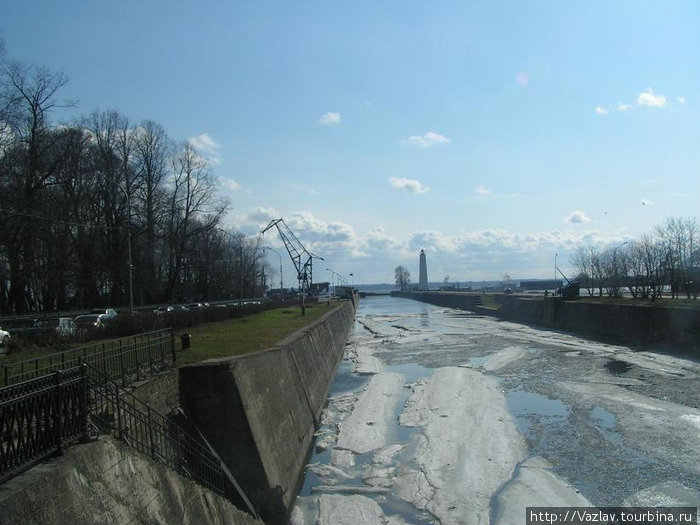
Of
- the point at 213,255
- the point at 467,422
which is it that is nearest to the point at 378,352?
the point at 467,422

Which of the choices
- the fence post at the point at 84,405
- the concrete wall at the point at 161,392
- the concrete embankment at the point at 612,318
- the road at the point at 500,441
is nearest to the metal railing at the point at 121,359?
the concrete wall at the point at 161,392

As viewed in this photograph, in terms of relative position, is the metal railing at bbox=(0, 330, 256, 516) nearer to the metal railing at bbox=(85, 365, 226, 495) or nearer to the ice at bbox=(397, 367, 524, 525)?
the metal railing at bbox=(85, 365, 226, 495)

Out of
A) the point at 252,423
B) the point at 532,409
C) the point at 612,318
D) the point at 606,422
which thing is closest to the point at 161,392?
the point at 252,423

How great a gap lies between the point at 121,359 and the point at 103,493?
15.0ft

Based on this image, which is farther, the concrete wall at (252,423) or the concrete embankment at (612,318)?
the concrete embankment at (612,318)

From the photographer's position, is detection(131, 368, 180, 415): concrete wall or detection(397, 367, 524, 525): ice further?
detection(397, 367, 524, 525): ice

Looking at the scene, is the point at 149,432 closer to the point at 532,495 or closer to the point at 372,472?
the point at 372,472

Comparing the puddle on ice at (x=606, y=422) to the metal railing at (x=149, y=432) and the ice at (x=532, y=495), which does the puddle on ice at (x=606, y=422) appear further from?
the metal railing at (x=149, y=432)

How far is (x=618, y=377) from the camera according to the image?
86.3ft

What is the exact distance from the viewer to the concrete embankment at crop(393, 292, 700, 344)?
116ft

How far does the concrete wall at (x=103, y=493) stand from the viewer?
5242 millimetres

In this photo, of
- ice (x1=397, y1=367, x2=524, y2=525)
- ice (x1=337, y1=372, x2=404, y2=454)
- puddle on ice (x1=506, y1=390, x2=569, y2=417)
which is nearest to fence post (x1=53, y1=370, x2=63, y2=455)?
ice (x1=397, y1=367, x2=524, y2=525)

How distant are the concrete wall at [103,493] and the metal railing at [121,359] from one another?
9.06ft

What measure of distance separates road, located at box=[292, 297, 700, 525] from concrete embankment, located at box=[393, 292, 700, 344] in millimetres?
5684
